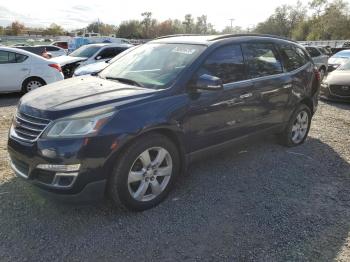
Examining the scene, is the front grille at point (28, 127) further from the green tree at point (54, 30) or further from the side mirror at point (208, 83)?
the green tree at point (54, 30)

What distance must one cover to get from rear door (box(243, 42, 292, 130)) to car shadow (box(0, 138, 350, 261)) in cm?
84

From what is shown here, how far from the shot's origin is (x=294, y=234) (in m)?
3.31

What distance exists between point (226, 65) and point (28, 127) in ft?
7.76

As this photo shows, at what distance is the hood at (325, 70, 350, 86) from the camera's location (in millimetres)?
9705

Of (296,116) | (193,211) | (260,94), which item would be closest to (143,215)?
(193,211)

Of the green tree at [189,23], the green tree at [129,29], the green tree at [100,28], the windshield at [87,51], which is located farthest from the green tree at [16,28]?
the windshield at [87,51]

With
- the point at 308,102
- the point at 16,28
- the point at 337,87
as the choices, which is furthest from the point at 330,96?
the point at 16,28

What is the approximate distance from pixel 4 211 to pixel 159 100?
1.92m

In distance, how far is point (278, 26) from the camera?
7625 centimetres

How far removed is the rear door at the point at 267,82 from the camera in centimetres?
462

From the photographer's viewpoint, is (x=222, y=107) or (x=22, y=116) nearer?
(x=22, y=116)

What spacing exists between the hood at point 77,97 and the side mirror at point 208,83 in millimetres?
504

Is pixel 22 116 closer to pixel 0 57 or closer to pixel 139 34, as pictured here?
pixel 0 57

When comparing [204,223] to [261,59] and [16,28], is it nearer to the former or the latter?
[261,59]
